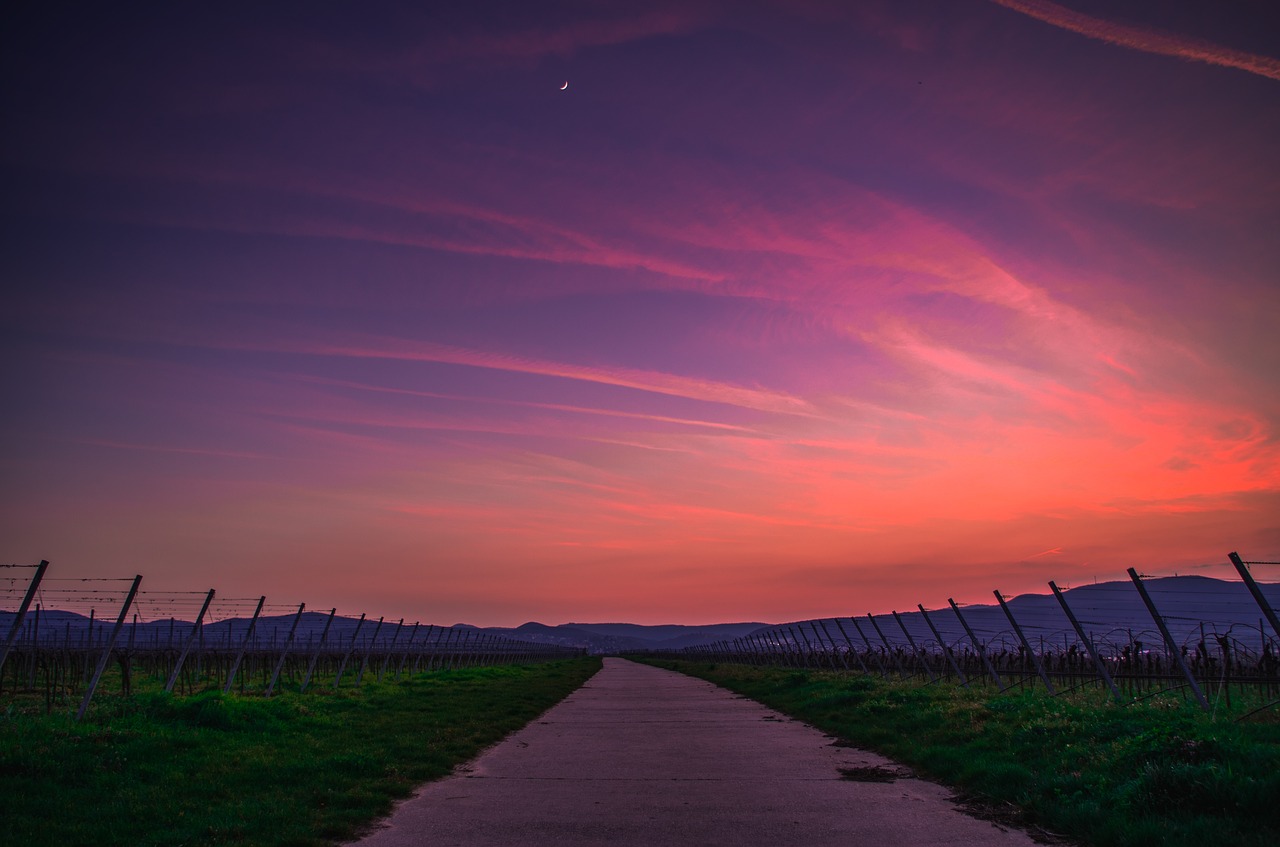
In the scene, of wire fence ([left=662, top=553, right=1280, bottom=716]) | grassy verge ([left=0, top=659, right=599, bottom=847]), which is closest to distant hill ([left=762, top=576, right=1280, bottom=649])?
wire fence ([left=662, top=553, right=1280, bottom=716])

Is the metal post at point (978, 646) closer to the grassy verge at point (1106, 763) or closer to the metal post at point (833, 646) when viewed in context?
the grassy verge at point (1106, 763)

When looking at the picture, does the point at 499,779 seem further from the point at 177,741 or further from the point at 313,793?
the point at 177,741

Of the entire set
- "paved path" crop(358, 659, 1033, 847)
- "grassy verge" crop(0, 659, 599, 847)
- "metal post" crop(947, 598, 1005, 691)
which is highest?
"metal post" crop(947, 598, 1005, 691)

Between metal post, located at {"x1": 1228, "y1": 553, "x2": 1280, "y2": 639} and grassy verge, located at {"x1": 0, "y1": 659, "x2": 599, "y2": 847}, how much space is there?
10.3m

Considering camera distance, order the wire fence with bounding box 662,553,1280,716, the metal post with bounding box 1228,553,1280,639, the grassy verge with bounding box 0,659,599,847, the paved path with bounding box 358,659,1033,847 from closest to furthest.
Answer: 1. the paved path with bounding box 358,659,1033,847
2. the grassy verge with bounding box 0,659,599,847
3. the metal post with bounding box 1228,553,1280,639
4. the wire fence with bounding box 662,553,1280,716

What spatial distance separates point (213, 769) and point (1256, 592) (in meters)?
12.8

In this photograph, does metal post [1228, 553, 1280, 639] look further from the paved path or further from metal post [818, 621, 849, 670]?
metal post [818, 621, 849, 670]

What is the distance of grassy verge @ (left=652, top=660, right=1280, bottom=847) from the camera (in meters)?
6.45

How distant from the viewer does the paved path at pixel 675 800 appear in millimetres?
6973

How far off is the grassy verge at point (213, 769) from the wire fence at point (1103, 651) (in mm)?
10668

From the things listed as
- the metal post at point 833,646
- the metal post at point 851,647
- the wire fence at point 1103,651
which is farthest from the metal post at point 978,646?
the metal post at point 833,646

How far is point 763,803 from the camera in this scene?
8391 mm

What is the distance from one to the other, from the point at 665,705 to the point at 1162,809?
17.0m

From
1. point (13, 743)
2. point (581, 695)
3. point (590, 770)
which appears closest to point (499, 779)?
point (590, 770)
